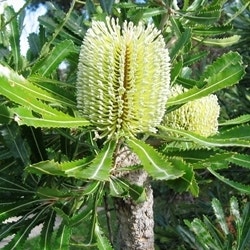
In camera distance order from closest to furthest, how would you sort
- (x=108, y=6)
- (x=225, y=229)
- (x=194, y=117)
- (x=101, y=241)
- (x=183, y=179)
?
1. (x=183, y=179)
2. (x=101, y=241)
3. (x=194, y=117)
4. (x=108, y=6)
5. (x=225, y=229)

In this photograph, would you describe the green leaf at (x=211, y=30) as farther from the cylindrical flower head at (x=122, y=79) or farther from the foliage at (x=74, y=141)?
the cylindrical flower head at (x=122, y=79)

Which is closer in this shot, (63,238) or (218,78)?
(218,78)

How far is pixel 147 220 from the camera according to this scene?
1.26m

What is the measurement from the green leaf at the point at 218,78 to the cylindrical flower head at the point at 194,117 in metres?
0.11

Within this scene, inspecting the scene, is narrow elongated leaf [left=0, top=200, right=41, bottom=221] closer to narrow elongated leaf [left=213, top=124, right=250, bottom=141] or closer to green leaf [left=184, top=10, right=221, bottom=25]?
narrow elongated leaf [left=213, top=124, right=250, bottom=141]

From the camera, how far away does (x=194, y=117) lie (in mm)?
1231

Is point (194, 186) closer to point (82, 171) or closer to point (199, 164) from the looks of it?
point (199, 164)

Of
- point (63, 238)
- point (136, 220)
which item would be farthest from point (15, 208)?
point (136, 220)

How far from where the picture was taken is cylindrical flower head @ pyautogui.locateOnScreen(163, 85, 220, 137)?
4.02ft

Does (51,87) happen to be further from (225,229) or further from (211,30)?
(225,229)

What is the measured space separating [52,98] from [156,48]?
8.3 inches

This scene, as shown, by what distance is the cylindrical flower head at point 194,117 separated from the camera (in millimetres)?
1227

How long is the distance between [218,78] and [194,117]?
19 cm

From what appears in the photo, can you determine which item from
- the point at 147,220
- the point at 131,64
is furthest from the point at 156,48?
the point at 147,220
